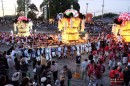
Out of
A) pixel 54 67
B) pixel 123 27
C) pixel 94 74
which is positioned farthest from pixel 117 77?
pixel 123 27

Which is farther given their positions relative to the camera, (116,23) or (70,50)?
(116,23)

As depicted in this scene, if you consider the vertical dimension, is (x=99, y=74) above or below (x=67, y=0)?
Result: below

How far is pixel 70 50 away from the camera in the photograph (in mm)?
32688

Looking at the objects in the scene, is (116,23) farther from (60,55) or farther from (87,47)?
(60,55)

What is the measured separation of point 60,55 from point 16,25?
710 inches

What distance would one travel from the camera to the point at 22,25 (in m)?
47.1

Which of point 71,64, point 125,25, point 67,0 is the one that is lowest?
point 71,64

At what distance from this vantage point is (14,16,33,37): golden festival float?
46.9 m

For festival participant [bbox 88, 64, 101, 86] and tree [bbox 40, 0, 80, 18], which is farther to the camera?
tree [bbox 40, 0, 80, 18]

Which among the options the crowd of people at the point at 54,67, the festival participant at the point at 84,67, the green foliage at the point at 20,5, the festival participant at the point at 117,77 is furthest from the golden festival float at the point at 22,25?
the green foliage at the point at 20,5

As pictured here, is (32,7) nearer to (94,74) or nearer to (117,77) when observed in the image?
(94,74)

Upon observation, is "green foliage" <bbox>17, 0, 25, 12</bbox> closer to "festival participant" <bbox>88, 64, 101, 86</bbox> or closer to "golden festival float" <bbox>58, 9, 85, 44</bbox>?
"golden festival float" <bbox>58, 9, 85, 44</bbox>

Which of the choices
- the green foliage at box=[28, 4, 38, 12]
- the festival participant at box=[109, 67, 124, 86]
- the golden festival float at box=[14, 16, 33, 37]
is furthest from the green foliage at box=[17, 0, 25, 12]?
the festival participant at box=[109, 67, 124, 86]

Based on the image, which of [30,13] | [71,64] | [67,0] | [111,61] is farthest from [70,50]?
[30,13]
